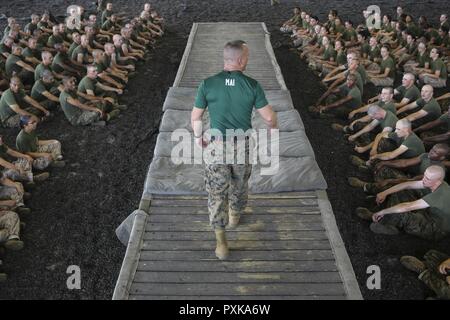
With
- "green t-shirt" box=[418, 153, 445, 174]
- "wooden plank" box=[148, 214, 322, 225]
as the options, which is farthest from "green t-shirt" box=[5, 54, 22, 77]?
"green t-shirt" box=[418, 153, 445, 174]

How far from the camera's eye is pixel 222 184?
457cm

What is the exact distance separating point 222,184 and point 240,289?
121 cm

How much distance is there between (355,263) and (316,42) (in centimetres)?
1006

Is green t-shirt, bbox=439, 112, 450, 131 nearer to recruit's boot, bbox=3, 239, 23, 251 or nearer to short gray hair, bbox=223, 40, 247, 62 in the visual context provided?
short gray hair, bbox=223, 40, 247, 62

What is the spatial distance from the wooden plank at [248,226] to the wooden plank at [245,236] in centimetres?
8

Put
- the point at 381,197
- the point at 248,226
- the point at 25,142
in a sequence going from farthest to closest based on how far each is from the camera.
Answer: the point at 25,142
the point at 381,197
the point at 248,226

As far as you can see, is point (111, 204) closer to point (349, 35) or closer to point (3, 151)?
point (3, 151)

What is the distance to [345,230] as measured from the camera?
6359 mm

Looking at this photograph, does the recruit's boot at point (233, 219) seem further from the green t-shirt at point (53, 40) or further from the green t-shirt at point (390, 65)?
the green t-shirt at point (53, 40)

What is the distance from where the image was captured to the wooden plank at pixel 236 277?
4.83m

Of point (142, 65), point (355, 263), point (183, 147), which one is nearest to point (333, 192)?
point (355, 263)

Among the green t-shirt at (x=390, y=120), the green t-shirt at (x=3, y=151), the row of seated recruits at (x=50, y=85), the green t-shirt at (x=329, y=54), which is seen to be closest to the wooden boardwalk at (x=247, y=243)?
the green t-shirt at (x=390, y=120)

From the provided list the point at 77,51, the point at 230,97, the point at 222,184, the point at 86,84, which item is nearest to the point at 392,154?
the point at 222,184

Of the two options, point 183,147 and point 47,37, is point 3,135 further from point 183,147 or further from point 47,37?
point 47,37
